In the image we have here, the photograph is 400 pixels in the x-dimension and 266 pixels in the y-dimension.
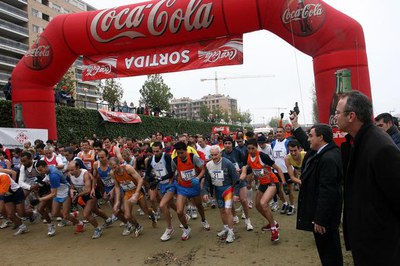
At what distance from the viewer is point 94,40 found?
896cm

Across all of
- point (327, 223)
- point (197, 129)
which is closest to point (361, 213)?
point (327, 223)

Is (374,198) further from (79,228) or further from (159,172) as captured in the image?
(79,228)

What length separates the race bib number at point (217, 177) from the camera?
6.11 m

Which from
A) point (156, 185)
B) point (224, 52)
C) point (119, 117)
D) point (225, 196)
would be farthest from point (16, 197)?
point (119, 117)

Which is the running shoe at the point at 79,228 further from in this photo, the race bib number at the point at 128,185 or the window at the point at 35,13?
the window at the point at 35,13

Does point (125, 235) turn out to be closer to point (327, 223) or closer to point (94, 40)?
point (327, 223)

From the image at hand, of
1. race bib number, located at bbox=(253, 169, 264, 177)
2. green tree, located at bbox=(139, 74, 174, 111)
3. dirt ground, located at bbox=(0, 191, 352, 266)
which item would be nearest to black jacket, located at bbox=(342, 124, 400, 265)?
dirt ground, located at bbox=(0, 191, 352, 266)

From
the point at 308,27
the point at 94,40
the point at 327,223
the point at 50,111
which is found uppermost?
the point at 94,40

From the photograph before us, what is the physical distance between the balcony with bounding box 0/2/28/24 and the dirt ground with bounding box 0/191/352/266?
1792 inches

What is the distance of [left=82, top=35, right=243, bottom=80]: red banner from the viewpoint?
27.6ft

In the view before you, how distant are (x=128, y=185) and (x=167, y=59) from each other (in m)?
3.87

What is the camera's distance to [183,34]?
8.47 metres

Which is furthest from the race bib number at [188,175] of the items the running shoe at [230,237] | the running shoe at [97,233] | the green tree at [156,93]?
the green tree at [156,93]

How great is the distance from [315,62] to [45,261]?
686cm
